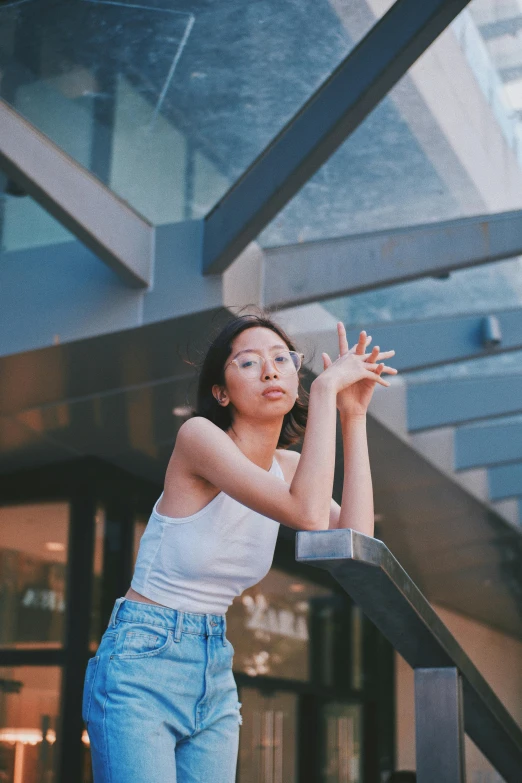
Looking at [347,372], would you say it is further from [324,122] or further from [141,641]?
[324,122]

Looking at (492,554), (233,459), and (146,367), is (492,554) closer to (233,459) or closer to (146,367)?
(146,367)

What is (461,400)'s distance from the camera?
22.1 feet

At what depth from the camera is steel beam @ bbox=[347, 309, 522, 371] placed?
18.4 ft

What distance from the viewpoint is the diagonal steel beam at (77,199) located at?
355 centimetres

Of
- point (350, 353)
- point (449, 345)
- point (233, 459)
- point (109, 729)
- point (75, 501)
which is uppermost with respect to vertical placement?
point (449, 345)

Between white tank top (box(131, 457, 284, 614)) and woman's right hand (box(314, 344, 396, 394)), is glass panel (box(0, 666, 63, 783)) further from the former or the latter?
woman's right hand (box(314, 344, 396, 394))

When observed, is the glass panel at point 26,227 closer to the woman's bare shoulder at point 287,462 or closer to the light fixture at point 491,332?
the light fixture at point 491,332

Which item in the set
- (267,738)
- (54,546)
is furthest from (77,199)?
(267,738)

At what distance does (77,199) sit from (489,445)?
470 centimetres

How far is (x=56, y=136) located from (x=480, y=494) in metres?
5.42

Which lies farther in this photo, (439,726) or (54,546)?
(54,546)

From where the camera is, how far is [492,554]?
1024 centimetres

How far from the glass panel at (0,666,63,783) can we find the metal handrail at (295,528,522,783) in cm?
499

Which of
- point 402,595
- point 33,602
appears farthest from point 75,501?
point 402,595
